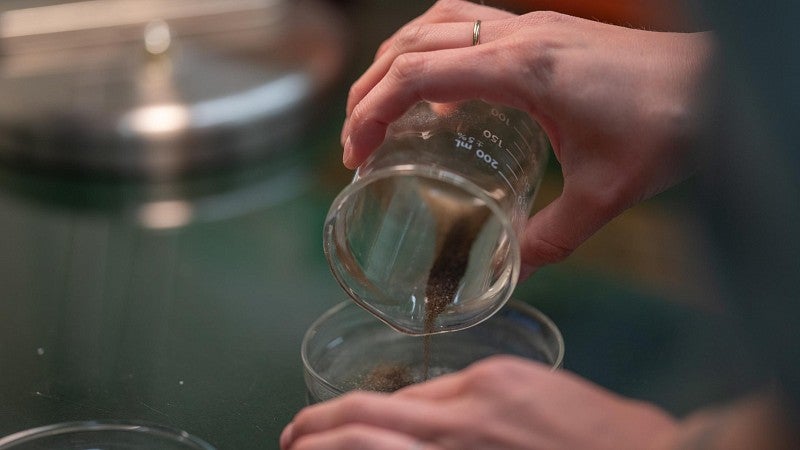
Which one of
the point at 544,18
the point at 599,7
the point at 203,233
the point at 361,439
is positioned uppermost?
the point at 544,18

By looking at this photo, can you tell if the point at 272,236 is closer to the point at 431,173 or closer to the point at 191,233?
the point at 191,233

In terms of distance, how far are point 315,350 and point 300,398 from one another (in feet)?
0.15

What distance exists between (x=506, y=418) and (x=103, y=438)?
0.40 meters

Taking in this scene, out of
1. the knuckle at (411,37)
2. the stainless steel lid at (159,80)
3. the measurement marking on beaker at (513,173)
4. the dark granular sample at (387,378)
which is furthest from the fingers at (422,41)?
the stainless steel lid at (159,80)

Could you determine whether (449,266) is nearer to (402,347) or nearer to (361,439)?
(402,347)

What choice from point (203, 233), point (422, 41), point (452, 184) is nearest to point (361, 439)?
point (452, 184)

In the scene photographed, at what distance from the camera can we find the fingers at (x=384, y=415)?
64 cm

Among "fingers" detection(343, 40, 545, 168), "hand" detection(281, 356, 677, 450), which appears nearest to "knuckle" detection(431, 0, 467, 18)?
"fingers" detection(343, 40, 545, 168)

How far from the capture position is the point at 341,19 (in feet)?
5.70

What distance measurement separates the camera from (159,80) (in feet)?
4.74

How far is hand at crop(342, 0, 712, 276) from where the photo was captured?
0.84m

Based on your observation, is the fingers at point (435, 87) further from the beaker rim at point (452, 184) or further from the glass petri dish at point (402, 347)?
the glass petri dish at point (402, 347)

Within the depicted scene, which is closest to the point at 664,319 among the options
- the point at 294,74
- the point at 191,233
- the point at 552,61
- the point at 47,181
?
the point at 552,61

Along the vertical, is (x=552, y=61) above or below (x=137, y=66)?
above
